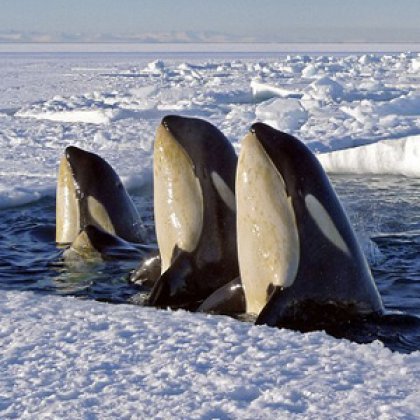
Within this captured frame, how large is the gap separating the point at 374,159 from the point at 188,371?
967cm

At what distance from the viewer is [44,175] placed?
11539 millimetres

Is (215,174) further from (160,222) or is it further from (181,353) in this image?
(181,353)

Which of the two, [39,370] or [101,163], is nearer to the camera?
[39,370]

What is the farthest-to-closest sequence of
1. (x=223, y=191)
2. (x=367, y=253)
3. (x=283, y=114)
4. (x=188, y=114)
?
(x=188, y=114), (x=283, y=114), (x=367, y=253), (x=223, y=191)

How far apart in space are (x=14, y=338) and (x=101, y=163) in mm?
4163

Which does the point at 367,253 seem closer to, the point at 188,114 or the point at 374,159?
the point at 374,159

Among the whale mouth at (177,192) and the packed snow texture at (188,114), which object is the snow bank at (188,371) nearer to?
the whale mouth at (177,192)

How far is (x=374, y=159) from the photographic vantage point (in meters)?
12.3

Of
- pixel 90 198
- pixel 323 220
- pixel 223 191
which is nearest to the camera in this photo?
pixel 323 220

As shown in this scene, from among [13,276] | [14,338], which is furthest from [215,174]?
[14,338]

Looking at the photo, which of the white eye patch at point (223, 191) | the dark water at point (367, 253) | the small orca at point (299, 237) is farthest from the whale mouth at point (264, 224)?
the white eye patch at point (223, 191)

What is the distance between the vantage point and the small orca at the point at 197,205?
5.73 metres

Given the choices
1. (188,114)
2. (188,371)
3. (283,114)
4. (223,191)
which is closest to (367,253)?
(223,191)

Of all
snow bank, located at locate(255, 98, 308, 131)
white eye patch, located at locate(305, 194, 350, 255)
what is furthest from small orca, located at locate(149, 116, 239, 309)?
snow bank, located at locate(255, 98, 308, 131)
